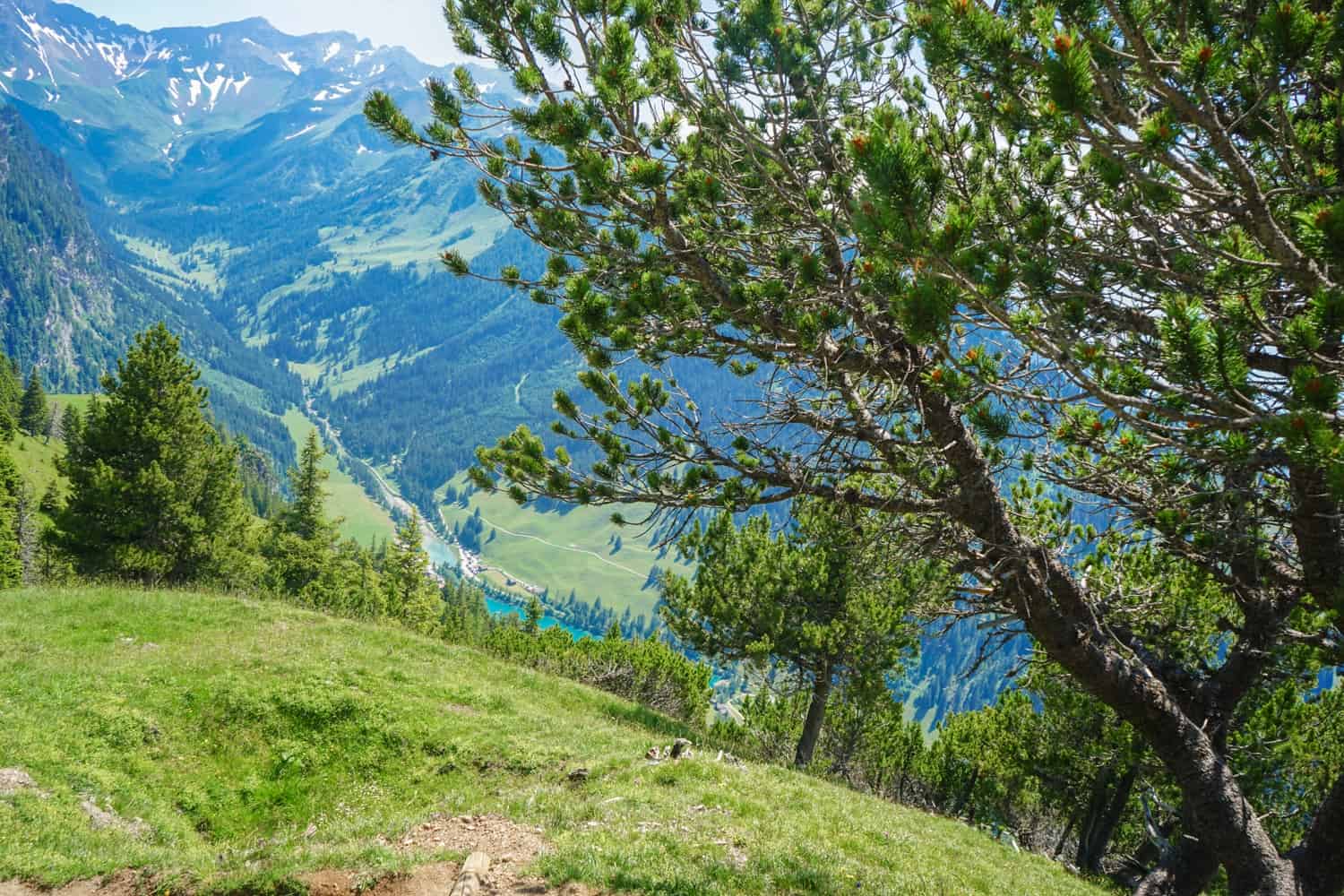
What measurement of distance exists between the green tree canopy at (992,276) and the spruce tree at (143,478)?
29507 millimetres

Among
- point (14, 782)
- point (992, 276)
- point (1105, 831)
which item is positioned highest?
point (992, 276)

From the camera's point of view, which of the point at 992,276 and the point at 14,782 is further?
the point at 14,782

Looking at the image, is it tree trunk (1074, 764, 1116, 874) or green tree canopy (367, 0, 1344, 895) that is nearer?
green tree canopy (367, 0, 1344, 895)

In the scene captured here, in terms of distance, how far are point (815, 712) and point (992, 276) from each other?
20324 millimetres

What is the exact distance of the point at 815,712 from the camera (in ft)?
72.2

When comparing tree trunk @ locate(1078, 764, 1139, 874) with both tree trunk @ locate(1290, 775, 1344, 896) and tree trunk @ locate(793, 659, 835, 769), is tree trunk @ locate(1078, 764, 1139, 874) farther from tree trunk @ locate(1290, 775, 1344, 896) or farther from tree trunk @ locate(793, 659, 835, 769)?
tree trunk @ locate(1290, 775, 1344, 896)

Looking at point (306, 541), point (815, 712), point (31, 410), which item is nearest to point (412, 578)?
point (306, 541)

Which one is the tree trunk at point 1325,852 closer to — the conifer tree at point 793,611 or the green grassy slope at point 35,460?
the conifer tree at point 793,611

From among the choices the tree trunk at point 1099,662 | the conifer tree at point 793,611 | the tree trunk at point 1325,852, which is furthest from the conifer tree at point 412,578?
the tree trunk at point 1325,852

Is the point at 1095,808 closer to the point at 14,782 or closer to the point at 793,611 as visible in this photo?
the point at 793,611

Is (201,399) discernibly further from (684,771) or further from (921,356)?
(921,356)

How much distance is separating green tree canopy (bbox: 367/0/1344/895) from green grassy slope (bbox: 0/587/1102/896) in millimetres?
4217

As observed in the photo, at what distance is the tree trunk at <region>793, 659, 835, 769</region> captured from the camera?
2127cm

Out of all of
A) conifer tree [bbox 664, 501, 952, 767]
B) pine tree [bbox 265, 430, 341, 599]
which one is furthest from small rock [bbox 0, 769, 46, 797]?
pine tree [bbox 265, 430, 341, 599]
